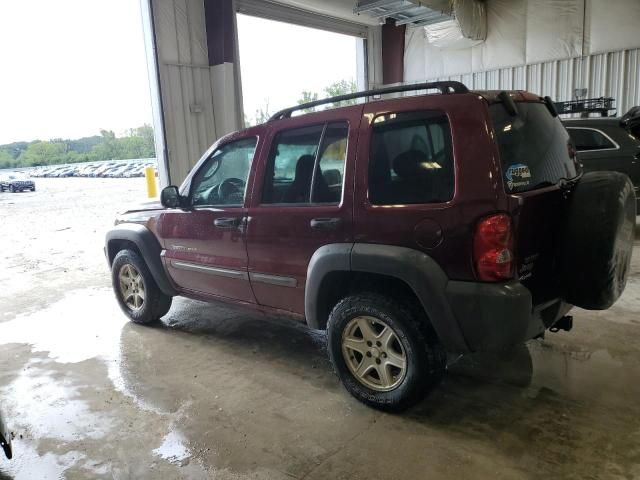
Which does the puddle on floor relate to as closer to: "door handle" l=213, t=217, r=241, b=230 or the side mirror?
"door handle" l=213, t=217, r=241, b=230

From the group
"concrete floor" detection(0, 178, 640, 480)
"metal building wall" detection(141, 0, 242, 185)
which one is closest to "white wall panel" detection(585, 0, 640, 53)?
"concrete floor" detection(0, 178, 640, 480)

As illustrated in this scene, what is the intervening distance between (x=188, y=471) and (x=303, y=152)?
1.96 metres

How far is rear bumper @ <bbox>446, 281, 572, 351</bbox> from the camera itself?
7.70ft

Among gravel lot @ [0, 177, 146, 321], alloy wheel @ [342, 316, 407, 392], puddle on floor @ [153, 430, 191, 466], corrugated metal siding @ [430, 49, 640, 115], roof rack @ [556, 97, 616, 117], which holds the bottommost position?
puddle on floor @ [153, 430, 191, 466]

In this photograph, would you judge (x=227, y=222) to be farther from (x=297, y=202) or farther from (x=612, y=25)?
(x=612, y=25)

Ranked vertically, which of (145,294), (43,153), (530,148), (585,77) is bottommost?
(145,294)

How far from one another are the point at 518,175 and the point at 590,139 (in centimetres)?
490

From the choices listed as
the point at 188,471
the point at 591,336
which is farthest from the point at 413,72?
the point at 188,471

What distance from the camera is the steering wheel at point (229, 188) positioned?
142 inches

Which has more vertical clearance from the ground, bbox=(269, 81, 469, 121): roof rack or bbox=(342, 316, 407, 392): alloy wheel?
bbox=(269, 81, 469, 121): roof rack

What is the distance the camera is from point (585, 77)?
9.20 m

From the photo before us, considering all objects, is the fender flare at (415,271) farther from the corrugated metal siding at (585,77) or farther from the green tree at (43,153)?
the green tree at (43,153)

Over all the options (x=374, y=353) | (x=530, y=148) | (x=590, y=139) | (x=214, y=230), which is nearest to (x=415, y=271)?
(x=374, y=353)

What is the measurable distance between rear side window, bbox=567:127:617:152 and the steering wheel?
15.9 feet
